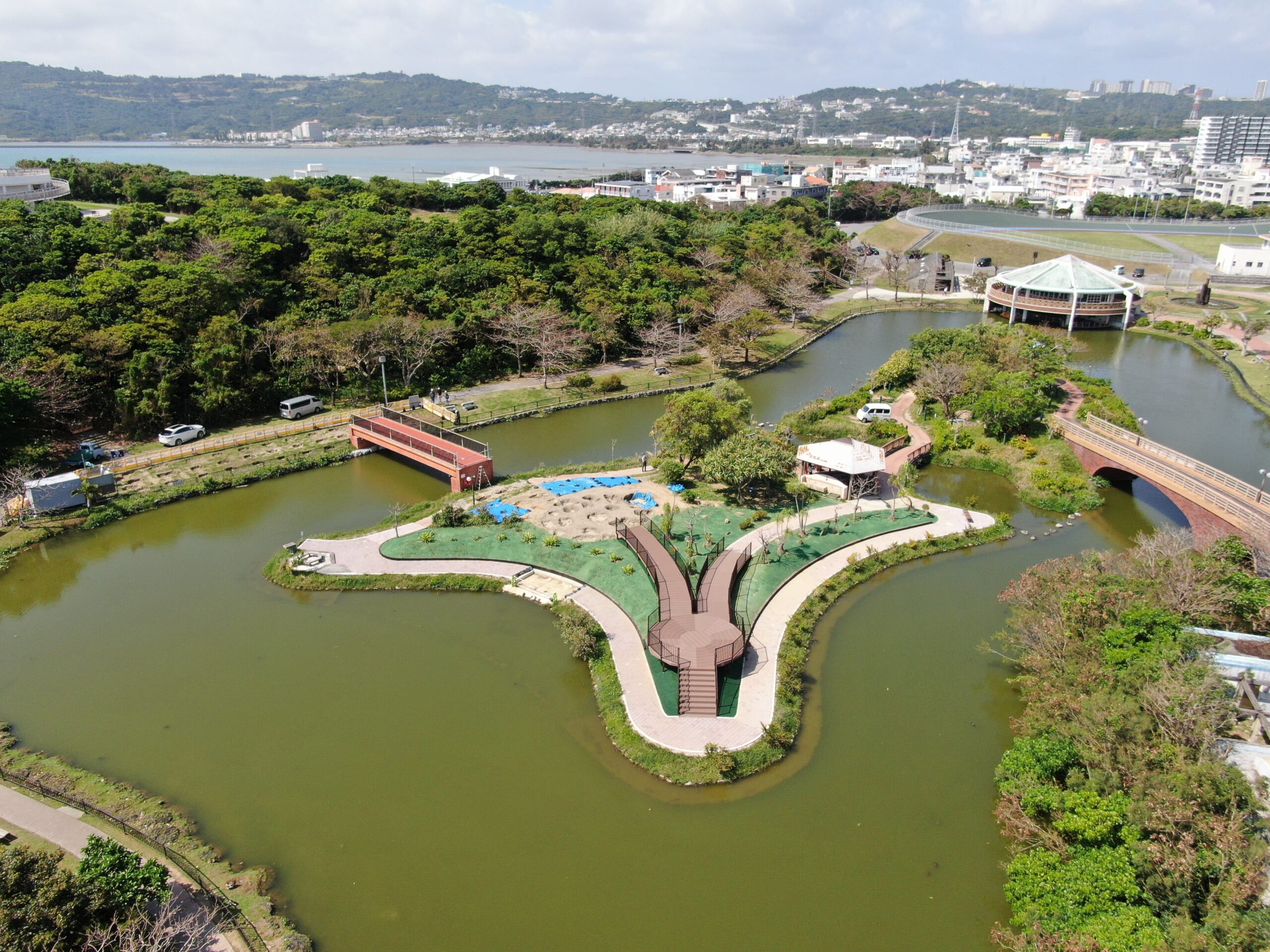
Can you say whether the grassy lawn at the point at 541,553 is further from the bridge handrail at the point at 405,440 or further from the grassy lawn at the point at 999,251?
the grassy lawn at the point at 999,251

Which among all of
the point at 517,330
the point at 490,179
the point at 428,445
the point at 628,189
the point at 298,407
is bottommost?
the point at 298,407

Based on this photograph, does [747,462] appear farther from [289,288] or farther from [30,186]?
[30,186]

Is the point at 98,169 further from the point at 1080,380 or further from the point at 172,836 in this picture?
the point at 1080,380

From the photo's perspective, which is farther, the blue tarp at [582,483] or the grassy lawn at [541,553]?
the blue tarp at [582,483]

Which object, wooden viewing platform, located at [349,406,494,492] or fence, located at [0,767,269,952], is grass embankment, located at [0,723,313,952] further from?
wooden viewing platform, located at [349,406,494,492]

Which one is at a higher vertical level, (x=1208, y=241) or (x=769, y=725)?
(x=1208, y=241)

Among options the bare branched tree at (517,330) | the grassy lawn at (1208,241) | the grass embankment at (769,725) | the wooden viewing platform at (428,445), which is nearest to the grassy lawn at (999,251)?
the grassy lawn at (1208,241)

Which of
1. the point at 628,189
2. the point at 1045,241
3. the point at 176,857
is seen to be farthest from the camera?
the point at 628,189

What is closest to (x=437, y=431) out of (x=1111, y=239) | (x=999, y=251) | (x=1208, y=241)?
(x=999, y=251)
